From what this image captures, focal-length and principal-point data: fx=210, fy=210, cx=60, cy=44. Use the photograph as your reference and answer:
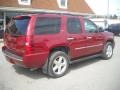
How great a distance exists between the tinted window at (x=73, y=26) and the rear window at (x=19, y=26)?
1.43 metres

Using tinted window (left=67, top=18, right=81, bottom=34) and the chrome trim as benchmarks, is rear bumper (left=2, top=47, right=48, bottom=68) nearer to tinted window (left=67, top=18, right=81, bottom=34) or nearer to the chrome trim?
the chrome trim

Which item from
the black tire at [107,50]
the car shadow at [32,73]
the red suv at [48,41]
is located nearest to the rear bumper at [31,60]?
the red suv at [48,41]

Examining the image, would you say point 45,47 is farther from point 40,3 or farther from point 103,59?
point 40,3

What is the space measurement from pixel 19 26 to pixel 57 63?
1.58 metres

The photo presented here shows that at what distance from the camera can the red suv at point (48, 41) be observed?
5691 mm

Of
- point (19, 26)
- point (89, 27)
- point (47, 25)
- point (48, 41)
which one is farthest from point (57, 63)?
point (89, 27)

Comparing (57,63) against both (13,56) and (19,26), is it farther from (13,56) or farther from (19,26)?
(19,26)

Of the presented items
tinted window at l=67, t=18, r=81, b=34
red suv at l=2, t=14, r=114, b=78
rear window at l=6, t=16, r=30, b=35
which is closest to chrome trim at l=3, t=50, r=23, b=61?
red suv at l=2, t=14, r=114, b=78

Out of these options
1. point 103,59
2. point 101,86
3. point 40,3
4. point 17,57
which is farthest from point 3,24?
point 101,86

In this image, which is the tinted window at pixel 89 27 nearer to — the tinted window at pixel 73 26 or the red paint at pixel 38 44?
the red paint at pixel 38 44

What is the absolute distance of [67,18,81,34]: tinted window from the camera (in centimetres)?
670

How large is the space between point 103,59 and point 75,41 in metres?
2.51

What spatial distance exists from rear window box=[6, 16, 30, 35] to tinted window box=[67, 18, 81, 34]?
1.43 metres

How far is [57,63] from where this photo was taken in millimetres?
6367
